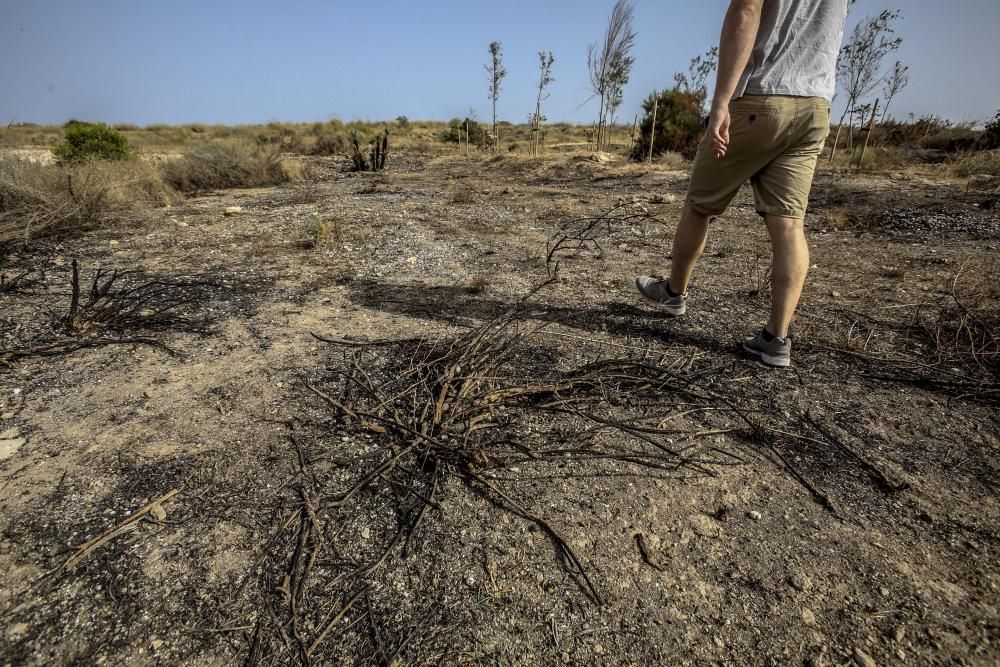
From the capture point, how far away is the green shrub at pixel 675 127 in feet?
39.5

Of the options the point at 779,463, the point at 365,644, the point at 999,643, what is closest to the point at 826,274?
the point at 779,463

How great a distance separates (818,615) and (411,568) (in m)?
0.91

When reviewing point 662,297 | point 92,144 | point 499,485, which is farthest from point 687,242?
point 92,144

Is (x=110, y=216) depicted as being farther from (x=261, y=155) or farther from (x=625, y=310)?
(x=625, y=310)

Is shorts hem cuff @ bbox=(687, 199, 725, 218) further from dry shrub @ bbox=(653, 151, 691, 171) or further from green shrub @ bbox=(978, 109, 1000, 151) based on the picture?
green shrub @ bbox=(978, 109, 1000, 151)

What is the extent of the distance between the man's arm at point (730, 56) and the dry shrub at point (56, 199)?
15.5ft

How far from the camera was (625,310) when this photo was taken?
2543 millimetres

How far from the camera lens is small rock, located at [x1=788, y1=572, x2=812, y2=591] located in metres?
1.08

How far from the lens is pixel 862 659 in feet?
3.06

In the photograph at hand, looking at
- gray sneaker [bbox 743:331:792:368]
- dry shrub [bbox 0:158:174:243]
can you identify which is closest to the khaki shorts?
gray sneaker [bbox 743:331:792:368]

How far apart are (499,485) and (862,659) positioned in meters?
0.86

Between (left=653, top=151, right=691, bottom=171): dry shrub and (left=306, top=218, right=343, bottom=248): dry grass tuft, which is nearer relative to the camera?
(left=306, top=218, right=343, bottom=248): dry grass tuft

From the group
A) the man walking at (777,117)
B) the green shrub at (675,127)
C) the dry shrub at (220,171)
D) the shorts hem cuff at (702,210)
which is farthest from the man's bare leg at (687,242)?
the green shrub at (675,127)

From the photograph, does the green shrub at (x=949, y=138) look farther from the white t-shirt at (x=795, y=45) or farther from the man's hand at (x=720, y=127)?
the man's hand at (x=720, y=127)
